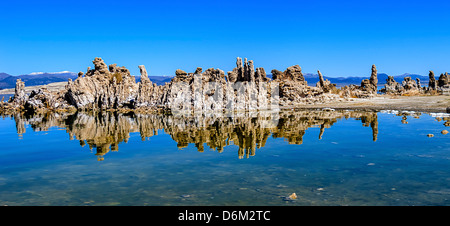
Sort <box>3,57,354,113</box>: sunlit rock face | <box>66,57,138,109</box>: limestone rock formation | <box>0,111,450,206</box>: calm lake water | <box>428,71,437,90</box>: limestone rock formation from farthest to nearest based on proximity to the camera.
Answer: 1. <box>428,71,437,90</box>: limestone rock formation
2. <box>66,57,138,109</box>: limestone rock formation
3. <box>3,57,354,113</box>: sunlit rock face
4. <box>0,111,450,206</box>: calm lake water

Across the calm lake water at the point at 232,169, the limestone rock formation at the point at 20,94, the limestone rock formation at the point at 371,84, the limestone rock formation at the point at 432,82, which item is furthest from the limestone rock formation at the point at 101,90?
the limestone rock formation at the point at 432,82

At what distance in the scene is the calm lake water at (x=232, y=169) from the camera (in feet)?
41.0

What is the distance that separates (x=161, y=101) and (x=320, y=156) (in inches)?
1735

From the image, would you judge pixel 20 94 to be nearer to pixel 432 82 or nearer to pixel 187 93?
pixel 187 93

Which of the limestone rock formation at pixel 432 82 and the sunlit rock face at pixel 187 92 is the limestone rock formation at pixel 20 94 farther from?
the limestone rock formation at pixel 432 82

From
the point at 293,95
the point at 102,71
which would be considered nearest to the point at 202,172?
the point at 293,95

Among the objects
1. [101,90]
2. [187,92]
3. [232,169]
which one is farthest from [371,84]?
[232,169]

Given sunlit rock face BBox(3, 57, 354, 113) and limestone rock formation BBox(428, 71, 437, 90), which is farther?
limestone rock formation BBox(428, 71, 437, 90)

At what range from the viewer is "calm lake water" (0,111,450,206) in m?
12.5

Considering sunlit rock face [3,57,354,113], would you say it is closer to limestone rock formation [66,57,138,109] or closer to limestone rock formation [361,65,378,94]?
limestone rock formation [66,57,138,109]

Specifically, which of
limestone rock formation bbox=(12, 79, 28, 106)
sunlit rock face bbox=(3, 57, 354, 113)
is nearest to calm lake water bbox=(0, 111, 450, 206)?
sunlit rock face bbox=(3, 57, 354, 113)

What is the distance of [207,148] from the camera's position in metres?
23.1

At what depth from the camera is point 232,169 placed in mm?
16797
